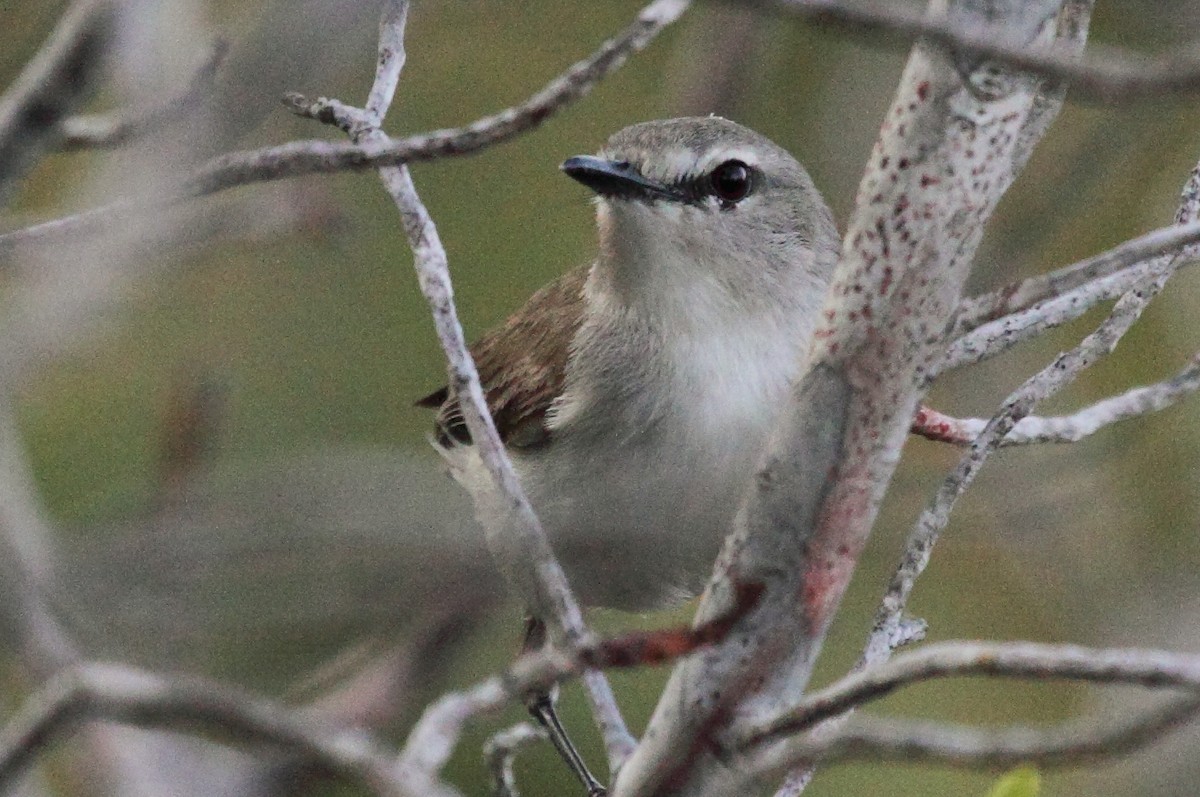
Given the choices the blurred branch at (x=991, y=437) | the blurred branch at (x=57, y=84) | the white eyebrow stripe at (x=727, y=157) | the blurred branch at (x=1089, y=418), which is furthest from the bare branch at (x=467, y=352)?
the white eyebrow stripe at (x=727, y=157)

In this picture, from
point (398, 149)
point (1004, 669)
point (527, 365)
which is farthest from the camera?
point (527, 365)

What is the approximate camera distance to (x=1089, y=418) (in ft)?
8.10

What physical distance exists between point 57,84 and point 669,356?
2468 millimetres

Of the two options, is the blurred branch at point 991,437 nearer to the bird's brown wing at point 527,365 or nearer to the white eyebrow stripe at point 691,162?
the white eyebrow stripe at point 691,162

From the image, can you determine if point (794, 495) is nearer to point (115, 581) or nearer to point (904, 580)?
point (904, 580)

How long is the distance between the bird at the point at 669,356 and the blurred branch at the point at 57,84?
2.11 metres

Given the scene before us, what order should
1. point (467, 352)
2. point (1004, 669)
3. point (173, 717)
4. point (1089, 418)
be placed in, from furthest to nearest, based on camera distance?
point (1089, 418), point (467, 352), point (1004, 669), point (173, 717)

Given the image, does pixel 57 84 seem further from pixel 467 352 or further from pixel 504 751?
pixel 504 751

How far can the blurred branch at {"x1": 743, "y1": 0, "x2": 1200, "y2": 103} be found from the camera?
47.8 inches

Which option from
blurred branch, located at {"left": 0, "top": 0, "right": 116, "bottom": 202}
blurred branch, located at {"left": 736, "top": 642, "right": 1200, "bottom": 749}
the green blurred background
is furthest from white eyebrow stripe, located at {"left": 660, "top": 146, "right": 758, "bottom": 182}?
blurred branch, located at {"left": 0, "top": 0, "right": 116, "bottom": 202}

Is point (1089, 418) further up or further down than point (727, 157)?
further up

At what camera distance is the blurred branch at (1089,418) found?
90.8 inches

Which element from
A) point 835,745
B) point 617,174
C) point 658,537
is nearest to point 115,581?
point 835,745

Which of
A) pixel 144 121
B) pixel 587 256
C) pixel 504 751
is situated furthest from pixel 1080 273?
pixel 587 256
